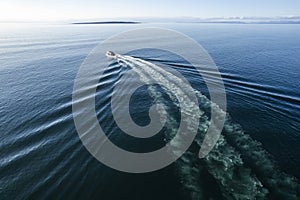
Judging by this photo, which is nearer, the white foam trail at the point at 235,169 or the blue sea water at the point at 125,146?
the white foam trail at the point at 235,169

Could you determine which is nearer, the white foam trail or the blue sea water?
the white foam trail

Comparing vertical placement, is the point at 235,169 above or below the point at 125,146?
above

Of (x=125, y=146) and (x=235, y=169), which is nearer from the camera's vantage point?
(x=235, y=169)

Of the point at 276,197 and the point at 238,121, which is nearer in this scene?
the point at 276,197

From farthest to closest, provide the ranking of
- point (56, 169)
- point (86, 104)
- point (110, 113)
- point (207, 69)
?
point (207, 69)
point (86, 104)
point (110, 113)
point (56, 169)

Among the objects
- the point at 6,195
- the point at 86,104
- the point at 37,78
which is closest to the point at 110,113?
the point at 86,104

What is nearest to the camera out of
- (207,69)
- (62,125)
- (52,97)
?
(62,125)

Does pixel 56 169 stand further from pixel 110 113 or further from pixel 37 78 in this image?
pixel 37 78

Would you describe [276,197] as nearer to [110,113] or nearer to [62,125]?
[110,113]

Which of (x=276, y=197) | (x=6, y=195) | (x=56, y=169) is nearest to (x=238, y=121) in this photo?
(x=276, y=197)
